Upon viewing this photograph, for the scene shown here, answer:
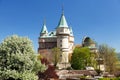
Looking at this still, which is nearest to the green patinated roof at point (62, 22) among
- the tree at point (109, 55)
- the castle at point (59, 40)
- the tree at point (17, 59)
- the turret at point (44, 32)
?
the castle at point (59, 40)

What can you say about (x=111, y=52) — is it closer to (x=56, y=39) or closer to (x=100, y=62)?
(x=100, y=62)

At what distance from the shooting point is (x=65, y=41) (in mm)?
96375

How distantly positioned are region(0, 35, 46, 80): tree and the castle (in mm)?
64649

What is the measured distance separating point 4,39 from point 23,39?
5.51 ft

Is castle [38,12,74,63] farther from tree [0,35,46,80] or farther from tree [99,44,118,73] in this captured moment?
tree [0,35,46,80]

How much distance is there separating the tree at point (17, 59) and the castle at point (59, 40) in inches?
2545

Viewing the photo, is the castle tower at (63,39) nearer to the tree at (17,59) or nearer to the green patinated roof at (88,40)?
the green patinated roof at (88,40)

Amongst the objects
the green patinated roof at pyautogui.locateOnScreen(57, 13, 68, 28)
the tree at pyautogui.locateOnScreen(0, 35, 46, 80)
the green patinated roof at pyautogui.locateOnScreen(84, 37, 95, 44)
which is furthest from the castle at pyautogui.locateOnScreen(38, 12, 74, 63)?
the tree at pyautogui.locateOnScreen(0, 35, 46, 80)

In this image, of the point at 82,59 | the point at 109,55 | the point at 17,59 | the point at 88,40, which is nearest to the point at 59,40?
the point at 88,40

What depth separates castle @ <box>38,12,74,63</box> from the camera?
95812mm

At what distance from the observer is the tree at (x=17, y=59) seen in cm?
2703

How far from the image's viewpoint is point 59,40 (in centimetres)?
9694

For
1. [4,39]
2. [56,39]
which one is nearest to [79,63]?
[56,39]

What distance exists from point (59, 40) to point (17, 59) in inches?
2743
